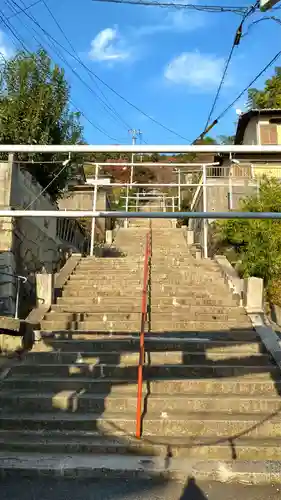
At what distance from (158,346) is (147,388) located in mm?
1265

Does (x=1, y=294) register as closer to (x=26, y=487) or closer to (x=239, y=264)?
(x=26, y=487)

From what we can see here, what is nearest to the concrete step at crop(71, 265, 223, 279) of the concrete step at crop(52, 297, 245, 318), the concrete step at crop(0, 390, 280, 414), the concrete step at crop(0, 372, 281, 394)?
the concrete step at crop(52, 297, 245, 318)

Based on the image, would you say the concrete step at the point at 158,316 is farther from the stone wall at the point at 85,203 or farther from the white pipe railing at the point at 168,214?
the stone wall at the point at 85,203


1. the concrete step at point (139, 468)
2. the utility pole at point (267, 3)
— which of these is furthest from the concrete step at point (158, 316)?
the utility pole at point (267, 3)

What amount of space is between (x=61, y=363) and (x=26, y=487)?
2820 mm

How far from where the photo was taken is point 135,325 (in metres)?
8.28

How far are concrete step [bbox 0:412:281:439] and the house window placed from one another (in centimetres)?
1955

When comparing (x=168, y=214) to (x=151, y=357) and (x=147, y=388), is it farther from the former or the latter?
(x=151, y=357)

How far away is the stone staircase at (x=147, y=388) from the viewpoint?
4996 mm

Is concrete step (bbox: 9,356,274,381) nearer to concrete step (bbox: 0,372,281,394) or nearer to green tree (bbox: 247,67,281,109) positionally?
concrete step (bbox: 0,372,281,394)

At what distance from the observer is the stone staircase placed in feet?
16.4

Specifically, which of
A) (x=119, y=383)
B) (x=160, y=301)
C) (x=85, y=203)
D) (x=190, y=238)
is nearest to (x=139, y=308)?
(x=160, y=301)

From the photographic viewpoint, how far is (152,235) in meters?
16.3

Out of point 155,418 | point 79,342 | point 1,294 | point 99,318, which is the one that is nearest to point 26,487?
point 155,418
